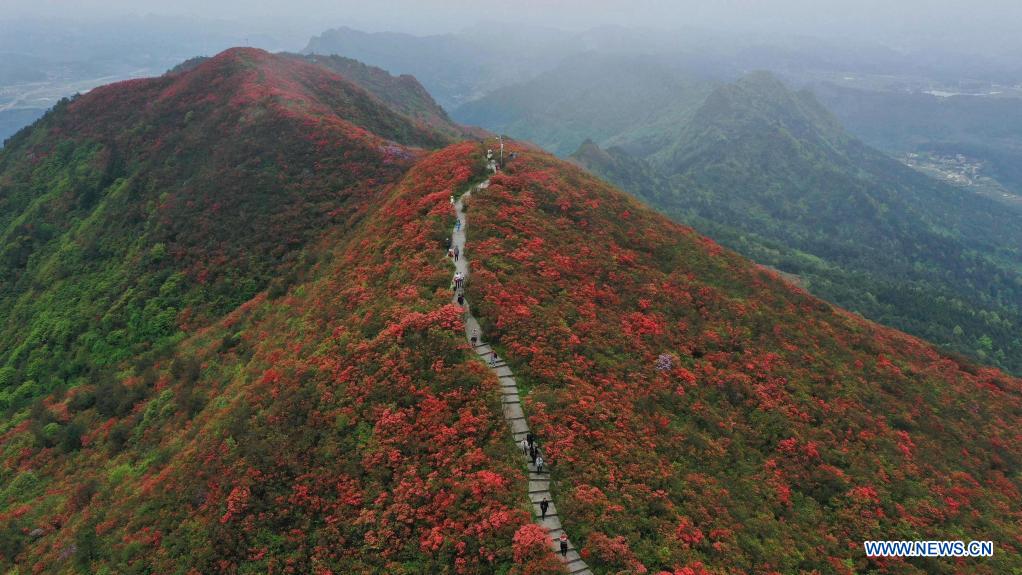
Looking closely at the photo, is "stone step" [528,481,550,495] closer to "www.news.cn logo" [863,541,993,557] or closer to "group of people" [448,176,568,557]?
"group of people" [448,176,568,557]

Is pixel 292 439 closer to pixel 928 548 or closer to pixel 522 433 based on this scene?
pixel 522 433

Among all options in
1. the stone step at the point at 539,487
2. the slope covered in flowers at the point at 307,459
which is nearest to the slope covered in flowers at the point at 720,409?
the stone step at the point at 539,487

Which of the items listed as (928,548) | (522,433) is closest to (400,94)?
(522,433)

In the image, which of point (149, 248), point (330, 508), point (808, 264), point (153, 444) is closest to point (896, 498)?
point (330, 508)

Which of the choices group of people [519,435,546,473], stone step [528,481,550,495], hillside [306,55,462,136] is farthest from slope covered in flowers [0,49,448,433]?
hillside [306,55,462,136]

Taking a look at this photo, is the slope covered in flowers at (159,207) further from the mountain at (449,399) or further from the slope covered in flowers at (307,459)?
the slope covered in flowers at (307,459)

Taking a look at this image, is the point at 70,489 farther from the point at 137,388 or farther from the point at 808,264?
the point at 808,264
